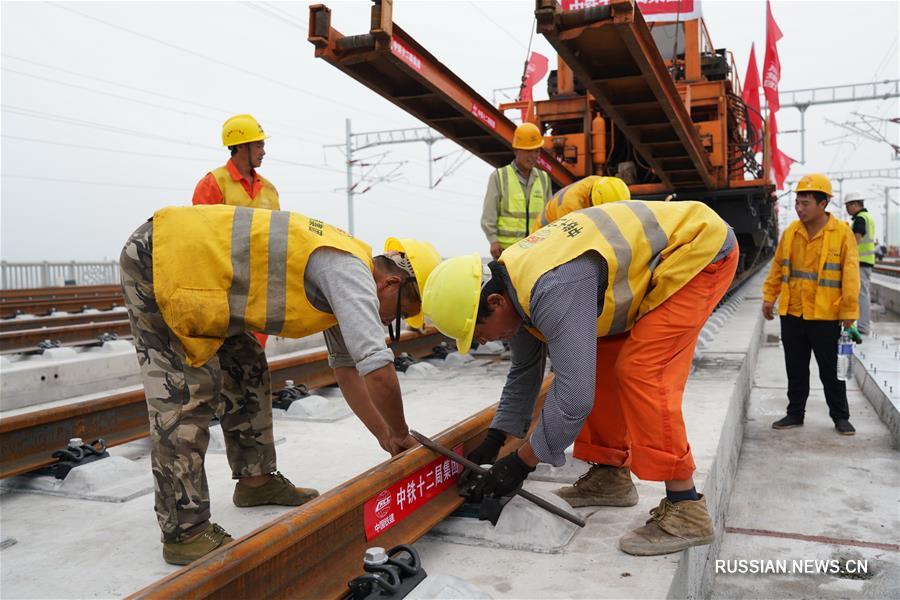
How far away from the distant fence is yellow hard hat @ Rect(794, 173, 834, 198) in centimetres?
1793

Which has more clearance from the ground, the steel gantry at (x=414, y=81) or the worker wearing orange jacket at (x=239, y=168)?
the steel gantry at (x=414, y=81)

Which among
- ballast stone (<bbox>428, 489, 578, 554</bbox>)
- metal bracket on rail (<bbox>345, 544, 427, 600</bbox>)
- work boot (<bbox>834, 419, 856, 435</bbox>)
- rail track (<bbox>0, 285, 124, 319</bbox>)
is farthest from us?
rail track (<bbox>0, 285, 124, 319</bbox>)

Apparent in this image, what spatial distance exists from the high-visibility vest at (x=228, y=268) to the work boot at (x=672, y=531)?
145 cm

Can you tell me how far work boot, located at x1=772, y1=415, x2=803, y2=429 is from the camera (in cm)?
571

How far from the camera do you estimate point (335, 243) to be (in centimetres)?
258

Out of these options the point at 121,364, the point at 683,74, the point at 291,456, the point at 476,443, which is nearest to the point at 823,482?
the point at 476,443

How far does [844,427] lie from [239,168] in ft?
15.0

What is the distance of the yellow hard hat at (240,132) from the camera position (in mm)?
4039

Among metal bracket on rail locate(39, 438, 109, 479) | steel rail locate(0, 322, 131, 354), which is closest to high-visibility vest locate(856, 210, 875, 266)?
steel rail locate(0, 322, 131, 354)

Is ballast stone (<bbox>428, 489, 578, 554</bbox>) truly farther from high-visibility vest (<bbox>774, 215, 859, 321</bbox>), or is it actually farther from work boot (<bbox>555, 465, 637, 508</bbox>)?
high-visibility vest (<bbox>774, 215, 859, 321</bbox>)

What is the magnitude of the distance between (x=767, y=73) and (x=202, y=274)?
52.7ft

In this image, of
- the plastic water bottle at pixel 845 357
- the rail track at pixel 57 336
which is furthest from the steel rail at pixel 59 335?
the plastic water bottle at pixel 845 357

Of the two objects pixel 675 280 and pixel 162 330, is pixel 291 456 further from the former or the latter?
pixel 675 280

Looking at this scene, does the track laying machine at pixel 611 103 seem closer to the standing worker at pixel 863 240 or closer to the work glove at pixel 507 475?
the standing worker at pixel 863 240
